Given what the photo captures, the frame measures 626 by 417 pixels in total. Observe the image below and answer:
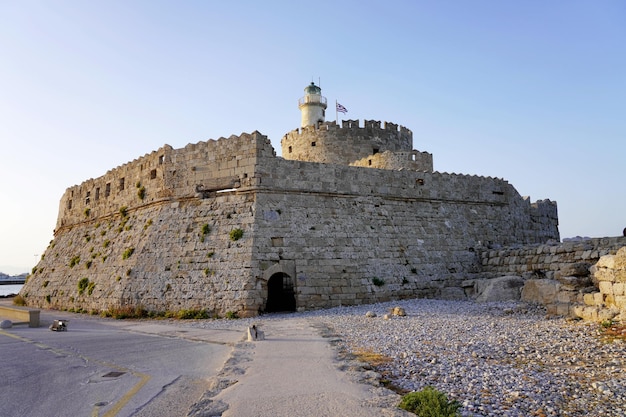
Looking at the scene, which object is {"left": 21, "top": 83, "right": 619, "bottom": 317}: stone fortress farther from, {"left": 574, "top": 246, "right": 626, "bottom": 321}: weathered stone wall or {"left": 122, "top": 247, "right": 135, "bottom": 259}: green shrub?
{"left": 574, "top": 246, "right": 626, "bottom": 321}: weathered stone wall

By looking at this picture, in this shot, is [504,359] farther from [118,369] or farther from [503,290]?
[503,290]

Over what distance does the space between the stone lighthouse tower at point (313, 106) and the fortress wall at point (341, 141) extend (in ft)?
17.0

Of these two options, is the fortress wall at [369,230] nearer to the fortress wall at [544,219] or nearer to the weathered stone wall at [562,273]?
the weathered stone wall at [562,273]

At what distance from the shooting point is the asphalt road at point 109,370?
6062 millimetres

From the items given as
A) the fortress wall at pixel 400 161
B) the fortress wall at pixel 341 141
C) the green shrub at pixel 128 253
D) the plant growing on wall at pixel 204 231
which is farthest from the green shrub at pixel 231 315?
the fortress wall at pixel 341 141

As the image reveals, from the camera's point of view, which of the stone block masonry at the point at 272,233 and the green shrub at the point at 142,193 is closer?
the stone block masonry at the point at 272,233

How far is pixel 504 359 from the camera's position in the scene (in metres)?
7.43

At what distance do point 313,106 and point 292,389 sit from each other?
94.2 ft

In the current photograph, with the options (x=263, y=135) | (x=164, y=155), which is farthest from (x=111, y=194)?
(x=263, y=135)

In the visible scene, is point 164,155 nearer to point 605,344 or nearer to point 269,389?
point 269,389

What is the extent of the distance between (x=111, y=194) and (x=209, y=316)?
37.6ft

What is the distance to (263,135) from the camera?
58.6 ft

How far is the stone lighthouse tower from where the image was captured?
108ft

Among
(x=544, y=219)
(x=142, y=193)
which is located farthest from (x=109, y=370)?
(x=544, y=219)
